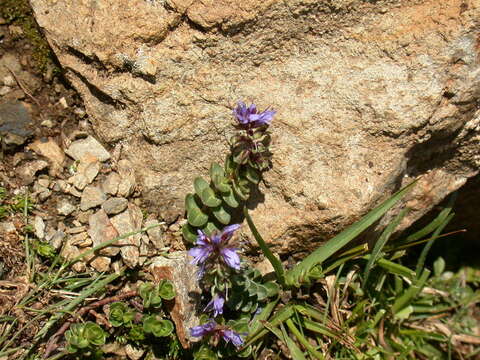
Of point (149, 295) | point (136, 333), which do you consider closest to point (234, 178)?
point (149, 295)

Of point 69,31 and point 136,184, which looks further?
point 136,184

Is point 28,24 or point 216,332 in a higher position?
point 28,24

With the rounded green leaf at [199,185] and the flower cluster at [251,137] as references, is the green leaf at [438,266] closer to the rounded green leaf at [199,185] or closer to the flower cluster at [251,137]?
the flower cluster at [251,137]

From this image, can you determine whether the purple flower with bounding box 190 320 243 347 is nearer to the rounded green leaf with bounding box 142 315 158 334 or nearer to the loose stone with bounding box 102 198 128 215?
the rounded green leaf with bounding box 142 315 158 334

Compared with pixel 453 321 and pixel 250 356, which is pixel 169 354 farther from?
pixel 453 321

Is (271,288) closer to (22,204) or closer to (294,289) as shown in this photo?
(294,289)

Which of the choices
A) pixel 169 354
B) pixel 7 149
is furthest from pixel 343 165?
pixel 7 149

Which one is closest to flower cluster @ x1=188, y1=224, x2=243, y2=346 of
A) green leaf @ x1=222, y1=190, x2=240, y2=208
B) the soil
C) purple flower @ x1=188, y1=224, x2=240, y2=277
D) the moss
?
purple flower @ x1=188, y1=224, x2=240, y2=277
